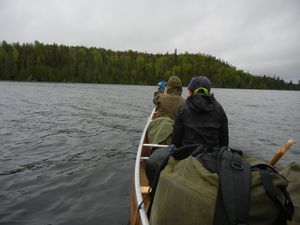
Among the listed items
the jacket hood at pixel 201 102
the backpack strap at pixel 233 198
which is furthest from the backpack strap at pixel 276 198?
the jacket hood at pixel 201 102

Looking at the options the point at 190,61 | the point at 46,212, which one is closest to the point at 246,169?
the point at 46,212

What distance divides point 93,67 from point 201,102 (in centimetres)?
12311

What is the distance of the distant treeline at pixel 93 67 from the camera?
10762 cm

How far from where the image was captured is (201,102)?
4.42 meters

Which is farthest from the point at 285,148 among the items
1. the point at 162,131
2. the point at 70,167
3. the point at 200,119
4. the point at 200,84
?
the point at 70,167

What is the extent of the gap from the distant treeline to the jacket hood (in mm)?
109594

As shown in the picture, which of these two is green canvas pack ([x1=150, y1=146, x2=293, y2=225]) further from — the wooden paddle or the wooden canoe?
the wooden paddle

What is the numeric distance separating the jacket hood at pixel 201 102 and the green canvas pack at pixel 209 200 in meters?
1.65

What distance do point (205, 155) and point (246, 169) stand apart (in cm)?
50

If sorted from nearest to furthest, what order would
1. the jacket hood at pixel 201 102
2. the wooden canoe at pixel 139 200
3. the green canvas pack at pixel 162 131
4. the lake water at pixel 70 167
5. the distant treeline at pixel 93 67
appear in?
the wooden canoe at pixel 139 200 → the jacket hood at pixel 201 102 → the lake water at pixel 70 167 → the green canvas pack at pixel 162 131 → the distant treeline at pixel 93 67

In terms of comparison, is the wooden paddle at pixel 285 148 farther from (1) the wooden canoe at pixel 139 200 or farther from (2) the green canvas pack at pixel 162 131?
(1) the wooden canoe at pixel 139 200

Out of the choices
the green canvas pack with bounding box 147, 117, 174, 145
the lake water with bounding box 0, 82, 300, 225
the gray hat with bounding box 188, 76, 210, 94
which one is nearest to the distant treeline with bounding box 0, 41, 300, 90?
the lake water with bounding box 0, 82, 300, 225

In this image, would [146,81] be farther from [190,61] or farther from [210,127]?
[210,127]

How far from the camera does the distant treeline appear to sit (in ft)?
353
